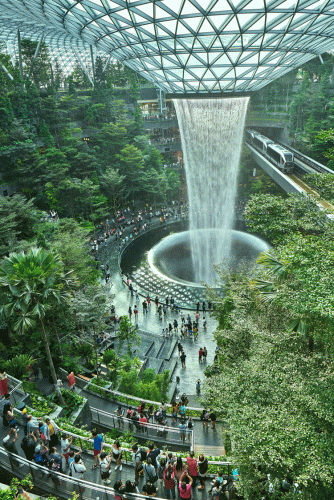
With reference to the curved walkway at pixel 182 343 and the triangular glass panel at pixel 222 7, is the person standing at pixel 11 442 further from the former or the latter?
the triangular glass panel at pixel 222 7

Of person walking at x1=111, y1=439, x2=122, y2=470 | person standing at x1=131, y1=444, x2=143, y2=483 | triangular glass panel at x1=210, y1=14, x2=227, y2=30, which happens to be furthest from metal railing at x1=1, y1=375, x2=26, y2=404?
triangular glass panel at x1=210, y1=14, x2=227, y2=30

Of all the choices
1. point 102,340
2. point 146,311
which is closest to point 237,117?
point 146,311

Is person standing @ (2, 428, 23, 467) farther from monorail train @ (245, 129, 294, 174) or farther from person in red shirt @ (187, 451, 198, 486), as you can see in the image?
monorail train @ (245, 129, 294, 174)

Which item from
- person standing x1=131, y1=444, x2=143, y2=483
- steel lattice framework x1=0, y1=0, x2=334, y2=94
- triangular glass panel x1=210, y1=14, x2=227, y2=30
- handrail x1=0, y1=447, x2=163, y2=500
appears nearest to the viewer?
handrail x1=0, y1=447, x2=163, y2=500

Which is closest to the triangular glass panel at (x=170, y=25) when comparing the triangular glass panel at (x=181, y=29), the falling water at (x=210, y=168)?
the triangular glass panel at (x=181, y=29)

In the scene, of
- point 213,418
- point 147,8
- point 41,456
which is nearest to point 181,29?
point 147,8

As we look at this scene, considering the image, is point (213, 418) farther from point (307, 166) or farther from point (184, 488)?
point (307, 166)
